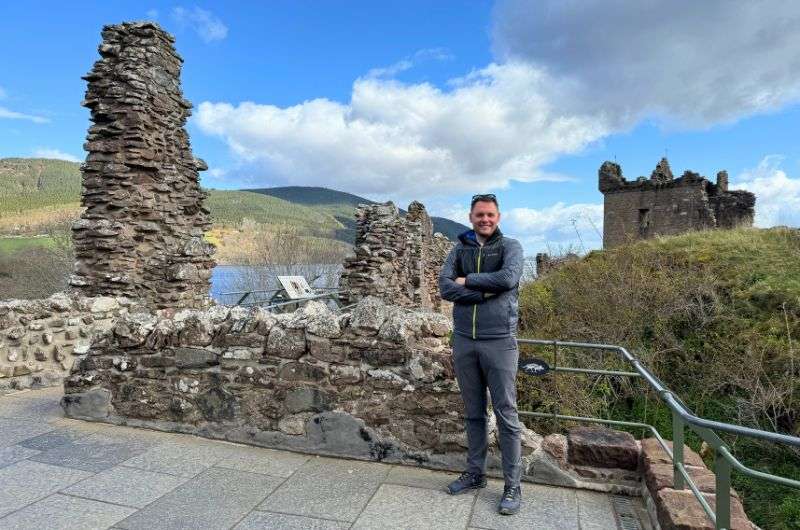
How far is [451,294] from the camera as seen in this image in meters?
3.76

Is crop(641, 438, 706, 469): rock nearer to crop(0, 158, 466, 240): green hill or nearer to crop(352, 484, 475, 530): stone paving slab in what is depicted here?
crop(352, 484, 475, 530): stone paving slab

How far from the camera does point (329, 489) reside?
390 centimetres

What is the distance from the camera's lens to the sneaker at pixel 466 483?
3867 mm

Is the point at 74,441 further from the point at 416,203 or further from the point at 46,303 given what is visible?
the point at 416,203

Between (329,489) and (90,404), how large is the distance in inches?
116

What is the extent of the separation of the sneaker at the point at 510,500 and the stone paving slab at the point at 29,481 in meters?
3.16

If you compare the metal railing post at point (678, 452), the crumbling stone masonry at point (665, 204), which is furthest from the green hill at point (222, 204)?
the metal railing post at point (678, 452)

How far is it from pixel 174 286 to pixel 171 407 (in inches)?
180

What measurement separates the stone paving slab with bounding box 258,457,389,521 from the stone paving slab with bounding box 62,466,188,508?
808 millimetres

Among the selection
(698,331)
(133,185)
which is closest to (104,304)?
(133,185)

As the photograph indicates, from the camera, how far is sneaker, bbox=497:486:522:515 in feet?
11.7

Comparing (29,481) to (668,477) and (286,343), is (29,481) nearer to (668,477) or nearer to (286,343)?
(286,343)

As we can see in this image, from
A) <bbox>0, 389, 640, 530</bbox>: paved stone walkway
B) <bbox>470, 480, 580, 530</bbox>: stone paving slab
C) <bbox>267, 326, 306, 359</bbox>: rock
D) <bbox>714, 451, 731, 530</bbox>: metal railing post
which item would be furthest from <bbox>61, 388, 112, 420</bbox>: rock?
<bbox>714, 451, 731, 530</bbox>: metal railing post

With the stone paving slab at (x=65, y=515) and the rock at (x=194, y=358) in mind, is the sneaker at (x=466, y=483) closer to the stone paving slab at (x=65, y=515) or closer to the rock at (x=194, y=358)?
the stone paving slab at (x=65, y=515)
